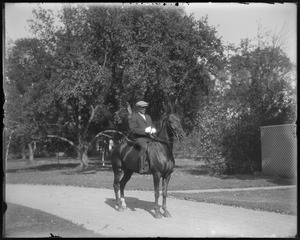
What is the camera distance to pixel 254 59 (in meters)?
28.8

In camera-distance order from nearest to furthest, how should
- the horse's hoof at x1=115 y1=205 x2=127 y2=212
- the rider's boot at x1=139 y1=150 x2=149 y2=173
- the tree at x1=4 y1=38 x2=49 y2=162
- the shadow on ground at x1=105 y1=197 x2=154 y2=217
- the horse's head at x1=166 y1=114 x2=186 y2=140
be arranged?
the horse's head at x1=166 y1=114 x2=186 y2=140, the rider's boot at x1=139 y1=150 x2=149 y2=173, the horse's hoof at x1=115 y1=205 x2=127 y2=212, the shadow on ground at x1=105 y1=197 x2=154 y2=217, the tree at x1=4 y1=38 x2=49 y2=162

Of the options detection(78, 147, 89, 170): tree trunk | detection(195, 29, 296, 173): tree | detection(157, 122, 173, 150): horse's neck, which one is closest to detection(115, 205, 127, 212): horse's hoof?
detection(157, 122, 173, 150): horse's neck

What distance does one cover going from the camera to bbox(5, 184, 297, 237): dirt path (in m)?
7.54

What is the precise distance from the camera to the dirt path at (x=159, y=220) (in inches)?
297

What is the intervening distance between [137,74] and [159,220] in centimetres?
1445

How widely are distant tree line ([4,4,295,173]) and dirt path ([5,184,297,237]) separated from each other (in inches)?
424

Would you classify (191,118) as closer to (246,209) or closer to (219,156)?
(219,156)

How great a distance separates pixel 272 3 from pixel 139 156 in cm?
529

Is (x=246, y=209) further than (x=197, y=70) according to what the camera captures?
No

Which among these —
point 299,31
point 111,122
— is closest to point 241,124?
point 111,122

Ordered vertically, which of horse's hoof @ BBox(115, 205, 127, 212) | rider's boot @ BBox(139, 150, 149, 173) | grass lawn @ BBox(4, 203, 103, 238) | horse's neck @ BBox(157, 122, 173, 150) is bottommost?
horse's hoof @ BBox(115, 205, 127, 212)

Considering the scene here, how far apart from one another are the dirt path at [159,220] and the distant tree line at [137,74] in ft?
35.3

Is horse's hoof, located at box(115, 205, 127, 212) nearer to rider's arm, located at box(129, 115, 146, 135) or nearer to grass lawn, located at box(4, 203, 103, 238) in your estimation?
grass lawn, located at box(4, 203, 103, 238)

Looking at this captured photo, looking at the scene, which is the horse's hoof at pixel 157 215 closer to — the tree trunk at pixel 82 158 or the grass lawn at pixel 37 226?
the grass lawn at pixel 37 226
